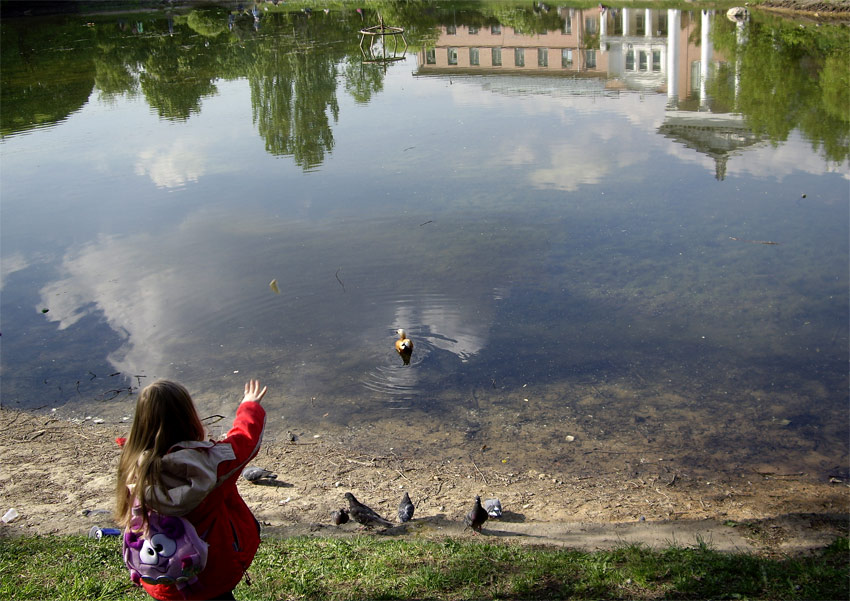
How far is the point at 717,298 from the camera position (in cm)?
986

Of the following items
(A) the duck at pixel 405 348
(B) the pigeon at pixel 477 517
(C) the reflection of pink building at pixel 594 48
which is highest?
(C) the reflection of pink building at pixel 594 48

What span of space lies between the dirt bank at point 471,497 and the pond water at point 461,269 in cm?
39

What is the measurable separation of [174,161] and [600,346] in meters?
13.5

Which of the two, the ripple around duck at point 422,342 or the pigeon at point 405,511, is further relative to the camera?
the ripple around duck at point 422,342

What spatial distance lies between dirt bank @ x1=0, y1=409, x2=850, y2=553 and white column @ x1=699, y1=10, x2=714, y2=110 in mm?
17691

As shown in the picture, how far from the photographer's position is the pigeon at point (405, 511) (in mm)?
5820

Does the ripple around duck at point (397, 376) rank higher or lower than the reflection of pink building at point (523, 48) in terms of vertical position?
lower

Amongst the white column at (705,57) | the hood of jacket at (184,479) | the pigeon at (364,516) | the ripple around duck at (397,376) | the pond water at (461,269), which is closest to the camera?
the hood of jacket at (184,479)

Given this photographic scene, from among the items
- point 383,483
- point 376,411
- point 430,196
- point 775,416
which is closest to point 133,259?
point 430,196

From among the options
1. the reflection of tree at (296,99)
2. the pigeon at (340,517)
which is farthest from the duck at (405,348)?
the reflection of tree at (296,99)

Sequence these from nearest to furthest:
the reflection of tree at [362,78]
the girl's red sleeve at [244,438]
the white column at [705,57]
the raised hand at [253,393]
→ the girl's red sleeve at [244,438] < the raised hand at [253,393] < the white column at [705,57] < the reflection of tree at [362,78]

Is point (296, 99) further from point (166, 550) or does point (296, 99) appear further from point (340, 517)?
point (166, 550)

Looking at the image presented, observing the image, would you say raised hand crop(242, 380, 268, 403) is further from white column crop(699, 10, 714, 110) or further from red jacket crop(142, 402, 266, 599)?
white column crop(699, 10, 714, 110)

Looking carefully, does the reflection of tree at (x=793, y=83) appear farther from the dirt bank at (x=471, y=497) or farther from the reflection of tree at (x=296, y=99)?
the dirt bank at (x=471, y=497)
